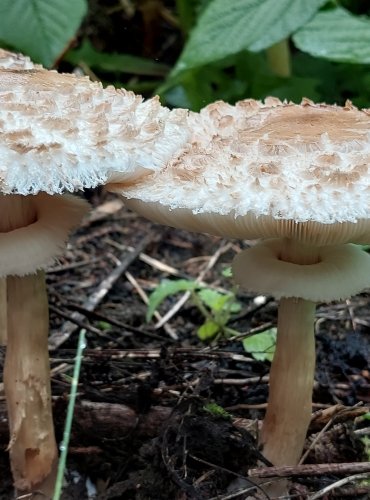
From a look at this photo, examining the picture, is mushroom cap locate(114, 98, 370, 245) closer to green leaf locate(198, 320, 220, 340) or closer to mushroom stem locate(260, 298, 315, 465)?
mushroom stem locate(260, 298, 315, 465)

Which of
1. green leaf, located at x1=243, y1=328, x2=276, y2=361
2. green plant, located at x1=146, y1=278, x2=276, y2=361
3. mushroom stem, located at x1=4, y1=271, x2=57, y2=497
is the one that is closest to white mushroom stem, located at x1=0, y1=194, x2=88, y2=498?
mushroom stem, located at x1=4, y1=271, x2=57, y2=497

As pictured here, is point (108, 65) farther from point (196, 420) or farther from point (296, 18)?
point (196, 420)

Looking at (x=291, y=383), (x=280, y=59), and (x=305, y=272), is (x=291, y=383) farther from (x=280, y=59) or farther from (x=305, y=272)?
(x=280, y=59)

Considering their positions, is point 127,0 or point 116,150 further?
point 127,0

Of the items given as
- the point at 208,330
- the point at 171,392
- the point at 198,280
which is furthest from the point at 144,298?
the point at 171,392

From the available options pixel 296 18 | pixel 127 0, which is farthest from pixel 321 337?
pixel 127 0
